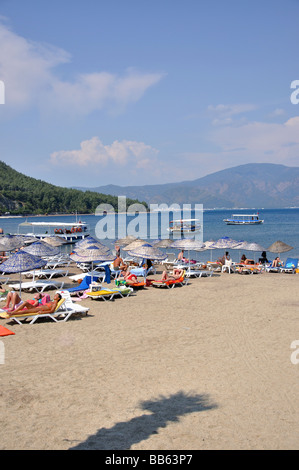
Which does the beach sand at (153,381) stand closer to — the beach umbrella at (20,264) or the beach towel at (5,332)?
the beach towel at (5,332)

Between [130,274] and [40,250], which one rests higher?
[40,250]

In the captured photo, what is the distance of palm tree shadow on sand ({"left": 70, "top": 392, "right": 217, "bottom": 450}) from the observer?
451 centimetres

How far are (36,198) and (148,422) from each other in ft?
540

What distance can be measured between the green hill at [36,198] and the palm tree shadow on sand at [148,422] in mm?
149117

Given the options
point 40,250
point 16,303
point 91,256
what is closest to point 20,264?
point 16,303

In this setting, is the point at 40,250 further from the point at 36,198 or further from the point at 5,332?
the point at 36,198

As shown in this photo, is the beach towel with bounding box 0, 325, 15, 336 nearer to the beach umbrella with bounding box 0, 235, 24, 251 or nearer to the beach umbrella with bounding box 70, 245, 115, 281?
the beach umbrella with bounding box 70, 245, 115, 281

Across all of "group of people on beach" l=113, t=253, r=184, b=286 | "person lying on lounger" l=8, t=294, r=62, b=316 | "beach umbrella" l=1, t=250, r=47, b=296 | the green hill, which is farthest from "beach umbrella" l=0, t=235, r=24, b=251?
the green hill

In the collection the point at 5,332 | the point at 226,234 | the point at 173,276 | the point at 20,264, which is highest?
the point at 20,264

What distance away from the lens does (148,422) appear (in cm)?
500

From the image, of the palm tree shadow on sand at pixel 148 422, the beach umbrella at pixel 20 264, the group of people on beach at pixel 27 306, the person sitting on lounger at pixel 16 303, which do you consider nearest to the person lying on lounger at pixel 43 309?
the group of people on beach at pixel 27 306

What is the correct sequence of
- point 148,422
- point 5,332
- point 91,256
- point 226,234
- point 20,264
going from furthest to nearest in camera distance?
point 226,234 < point 91,256 < point 20,264 < point 5,332 < point 148,422

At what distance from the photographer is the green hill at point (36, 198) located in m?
152
